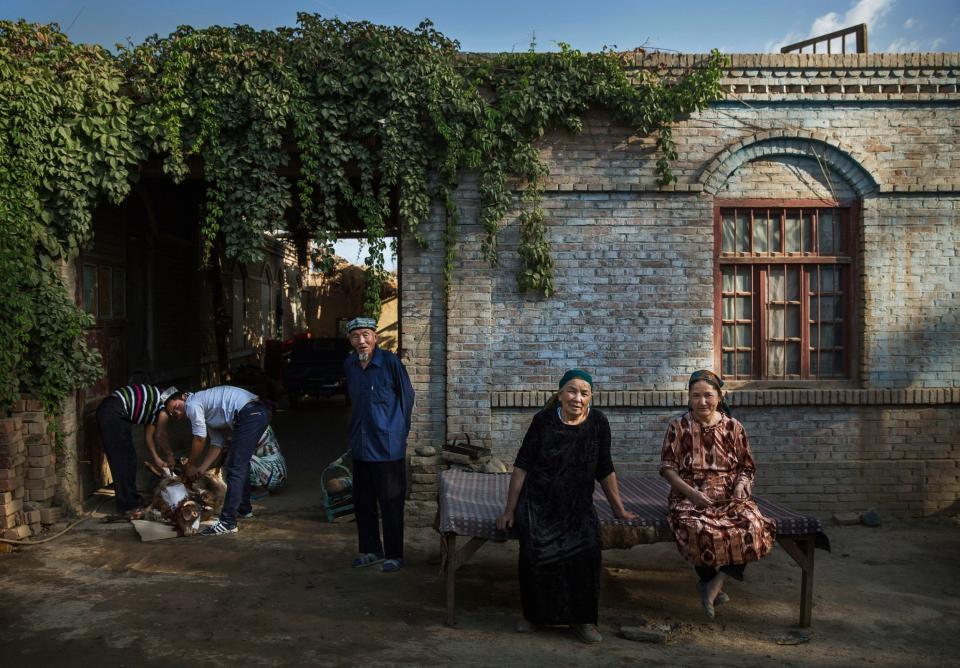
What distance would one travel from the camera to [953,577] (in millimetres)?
6492

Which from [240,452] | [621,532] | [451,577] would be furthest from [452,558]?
[240,452]

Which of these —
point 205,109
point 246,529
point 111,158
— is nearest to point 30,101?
point 111,158

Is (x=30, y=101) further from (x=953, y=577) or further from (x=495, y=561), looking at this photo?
(x=953, y=577)

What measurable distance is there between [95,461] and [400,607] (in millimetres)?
4894

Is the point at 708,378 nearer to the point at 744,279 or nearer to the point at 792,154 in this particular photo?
the point at 744,279

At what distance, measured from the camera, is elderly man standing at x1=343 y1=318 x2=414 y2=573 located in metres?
6.51

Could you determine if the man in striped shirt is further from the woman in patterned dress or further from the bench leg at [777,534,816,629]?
the bench leg at [777,534,816,629]

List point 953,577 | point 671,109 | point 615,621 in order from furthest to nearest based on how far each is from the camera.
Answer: point 671,109, point 953,577, point 615,621

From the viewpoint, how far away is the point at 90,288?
9.01 meters

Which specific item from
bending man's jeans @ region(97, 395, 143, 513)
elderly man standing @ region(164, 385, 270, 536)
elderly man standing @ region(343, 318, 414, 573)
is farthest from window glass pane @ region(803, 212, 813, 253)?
bending man's jeans @ region(97, 395, 143, 513)

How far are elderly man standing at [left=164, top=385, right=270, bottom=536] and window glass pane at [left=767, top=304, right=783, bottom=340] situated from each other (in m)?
5.31

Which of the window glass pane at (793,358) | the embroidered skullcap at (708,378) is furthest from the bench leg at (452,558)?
the window glass pane at (793,358)

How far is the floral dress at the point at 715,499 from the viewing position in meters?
5.19

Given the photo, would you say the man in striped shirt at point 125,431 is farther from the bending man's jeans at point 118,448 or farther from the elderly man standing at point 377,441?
the elderly man standing at point 377,441
